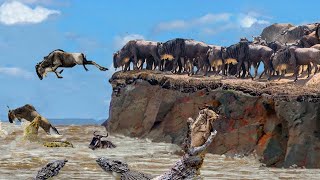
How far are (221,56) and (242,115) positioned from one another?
51.8 ft

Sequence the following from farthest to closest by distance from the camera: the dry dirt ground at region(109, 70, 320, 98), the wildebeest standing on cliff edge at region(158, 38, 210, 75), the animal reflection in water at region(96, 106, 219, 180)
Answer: the wildebeest standing on cliff edge at region(158, 38, 210, 75) → the dry dirt ground at region(109, 70, 320, 98) → the animal reflection in water at region(96, 106, 219, 180)

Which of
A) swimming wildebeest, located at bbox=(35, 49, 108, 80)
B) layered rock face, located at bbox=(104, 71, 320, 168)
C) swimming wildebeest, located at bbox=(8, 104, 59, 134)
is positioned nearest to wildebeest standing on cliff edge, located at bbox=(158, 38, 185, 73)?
layered rock face, located at bbox=(104, 71, 320, 168)

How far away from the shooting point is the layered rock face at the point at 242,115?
33.4m

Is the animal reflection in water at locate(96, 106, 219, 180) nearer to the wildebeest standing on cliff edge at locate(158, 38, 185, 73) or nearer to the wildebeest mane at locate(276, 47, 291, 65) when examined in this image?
the wildebeest mane at locate(276, 47, 291, 65)

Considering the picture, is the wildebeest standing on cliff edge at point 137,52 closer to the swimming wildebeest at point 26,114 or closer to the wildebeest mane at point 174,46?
the wildebeest mane at point 174,46

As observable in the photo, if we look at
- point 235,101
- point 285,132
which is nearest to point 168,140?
point 235,101

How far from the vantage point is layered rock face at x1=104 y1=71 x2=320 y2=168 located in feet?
110

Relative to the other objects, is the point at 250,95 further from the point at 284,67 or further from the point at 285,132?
the point at 284,67

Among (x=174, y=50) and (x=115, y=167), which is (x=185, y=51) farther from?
(x=115, y=167)

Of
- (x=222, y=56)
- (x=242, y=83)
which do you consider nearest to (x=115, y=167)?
(x=242, y=83)

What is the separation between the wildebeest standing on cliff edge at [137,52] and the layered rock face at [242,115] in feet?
22.2

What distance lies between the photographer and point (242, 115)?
3803 centimetres

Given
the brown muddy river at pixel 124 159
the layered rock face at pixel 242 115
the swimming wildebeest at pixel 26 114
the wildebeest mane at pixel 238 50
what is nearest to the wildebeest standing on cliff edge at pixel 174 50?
the layered rock face at pixel 242 115

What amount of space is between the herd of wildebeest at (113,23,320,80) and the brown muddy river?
10.2 m
